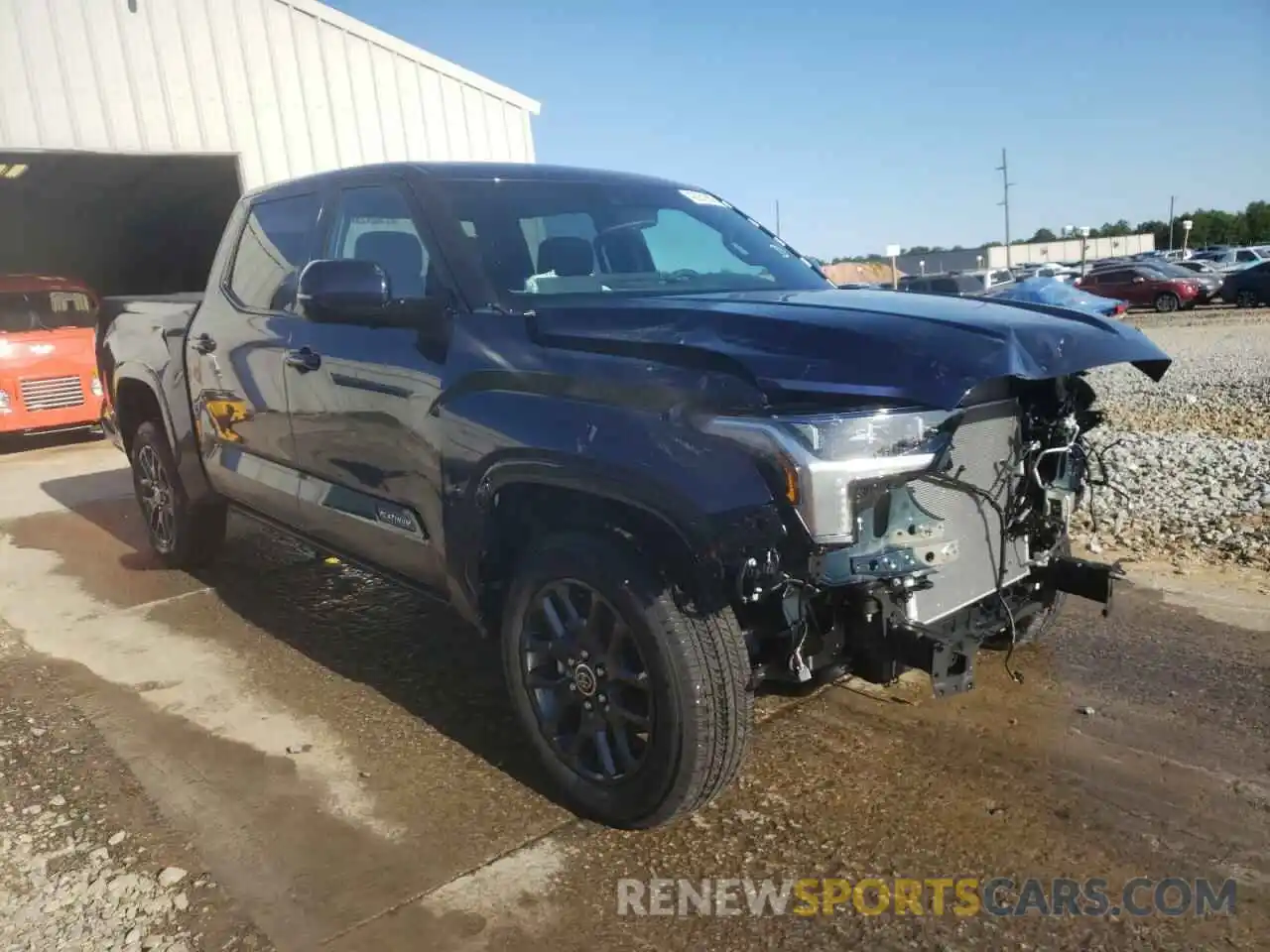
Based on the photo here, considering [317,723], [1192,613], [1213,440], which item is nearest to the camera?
[317,723]

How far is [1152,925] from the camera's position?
233 centimetres

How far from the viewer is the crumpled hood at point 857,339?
2.30m

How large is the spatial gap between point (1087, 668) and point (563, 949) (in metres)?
2.47

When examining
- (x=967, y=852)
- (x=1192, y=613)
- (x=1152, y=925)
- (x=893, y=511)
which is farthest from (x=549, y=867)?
(x=1192, y=613)

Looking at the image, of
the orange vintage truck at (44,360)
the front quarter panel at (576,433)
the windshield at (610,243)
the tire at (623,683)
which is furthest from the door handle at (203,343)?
the orange vintage truck at (44,360)

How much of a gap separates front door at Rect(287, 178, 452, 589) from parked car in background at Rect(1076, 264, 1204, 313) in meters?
27.7

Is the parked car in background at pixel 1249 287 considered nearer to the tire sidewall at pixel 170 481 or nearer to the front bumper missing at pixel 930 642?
the front bumper missing at pixel 930 642

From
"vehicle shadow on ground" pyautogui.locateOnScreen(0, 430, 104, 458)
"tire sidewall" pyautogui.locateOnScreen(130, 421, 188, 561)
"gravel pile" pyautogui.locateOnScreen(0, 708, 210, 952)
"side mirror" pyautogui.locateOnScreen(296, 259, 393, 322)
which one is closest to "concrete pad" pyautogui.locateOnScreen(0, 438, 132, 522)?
"vehicle shadow on ground" pyautogui.locateOnScreen(0, 430, 104, 458)

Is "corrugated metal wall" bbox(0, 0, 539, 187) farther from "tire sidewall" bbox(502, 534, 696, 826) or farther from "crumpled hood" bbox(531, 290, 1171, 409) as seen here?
"tire sidewall" bbox(502, 534, 696, 826)

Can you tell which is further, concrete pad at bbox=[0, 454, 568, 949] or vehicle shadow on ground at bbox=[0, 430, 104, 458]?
vehicle shadow on ground at bbox=[0, 430, 104, 458]

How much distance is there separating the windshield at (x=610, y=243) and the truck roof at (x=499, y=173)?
46 millimetres

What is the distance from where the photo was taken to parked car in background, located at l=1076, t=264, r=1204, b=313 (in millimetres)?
26078

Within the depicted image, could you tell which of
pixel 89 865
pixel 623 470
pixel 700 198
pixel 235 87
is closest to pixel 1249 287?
pixel 235 87

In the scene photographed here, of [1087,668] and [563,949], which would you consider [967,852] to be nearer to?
[563,949]
